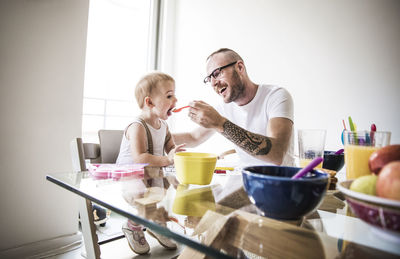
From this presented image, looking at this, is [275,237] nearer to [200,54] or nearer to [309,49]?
[309,49]

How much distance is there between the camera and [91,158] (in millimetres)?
1361

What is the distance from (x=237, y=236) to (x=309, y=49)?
1729 millimetres

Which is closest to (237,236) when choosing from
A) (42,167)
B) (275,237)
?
(275,237)

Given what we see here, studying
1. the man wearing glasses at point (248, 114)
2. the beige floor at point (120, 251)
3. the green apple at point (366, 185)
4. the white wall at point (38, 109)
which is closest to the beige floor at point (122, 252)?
the beige floor at point (120, 251)

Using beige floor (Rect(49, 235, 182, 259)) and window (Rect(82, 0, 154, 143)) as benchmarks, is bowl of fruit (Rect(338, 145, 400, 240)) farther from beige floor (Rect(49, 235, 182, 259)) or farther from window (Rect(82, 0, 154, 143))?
window (Rect(82, 0, 154, 143))

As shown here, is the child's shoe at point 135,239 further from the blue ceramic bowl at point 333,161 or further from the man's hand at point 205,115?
the blue ceramic bowl at point 333,161

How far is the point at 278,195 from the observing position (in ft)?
1.27

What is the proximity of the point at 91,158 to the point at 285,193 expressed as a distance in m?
1.27

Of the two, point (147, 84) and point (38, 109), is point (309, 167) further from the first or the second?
point (38, 109)

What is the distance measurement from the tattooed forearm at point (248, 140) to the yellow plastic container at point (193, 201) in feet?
1.72

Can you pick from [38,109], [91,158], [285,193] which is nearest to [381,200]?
[285,193]

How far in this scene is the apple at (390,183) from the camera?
332 millimetres

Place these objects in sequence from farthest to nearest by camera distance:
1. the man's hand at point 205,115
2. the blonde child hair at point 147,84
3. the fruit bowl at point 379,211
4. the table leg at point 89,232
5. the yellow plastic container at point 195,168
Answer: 1. the blonde child hair at point 147,84
2. the man's hand at point 205,115
3. the table leg at point 89,232
4. the yellow plastic container at point 195,168
5. the fruit bowl at point 379,211

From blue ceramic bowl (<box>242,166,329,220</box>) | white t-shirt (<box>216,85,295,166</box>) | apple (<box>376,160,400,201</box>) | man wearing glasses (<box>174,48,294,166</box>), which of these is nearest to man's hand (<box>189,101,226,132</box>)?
man wearing glasses (<box>174,48,294,166</box>)
